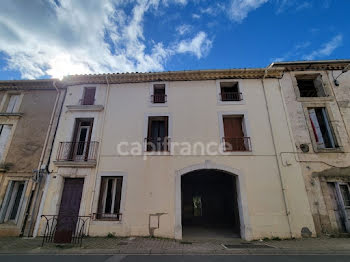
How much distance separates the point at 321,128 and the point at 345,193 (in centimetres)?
301

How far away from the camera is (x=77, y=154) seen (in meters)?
7.98

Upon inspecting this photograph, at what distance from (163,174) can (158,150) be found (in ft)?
3.82

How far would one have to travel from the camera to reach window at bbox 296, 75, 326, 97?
8.55 m

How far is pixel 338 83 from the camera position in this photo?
8.34 m

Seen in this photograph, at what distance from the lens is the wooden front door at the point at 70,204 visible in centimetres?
691

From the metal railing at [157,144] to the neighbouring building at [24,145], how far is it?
16.0 ft

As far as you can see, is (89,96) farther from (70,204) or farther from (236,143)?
(236,143)

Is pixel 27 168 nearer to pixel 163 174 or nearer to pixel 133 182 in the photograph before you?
pixel 133 182

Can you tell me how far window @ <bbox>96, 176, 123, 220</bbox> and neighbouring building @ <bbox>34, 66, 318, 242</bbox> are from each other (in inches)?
1.7

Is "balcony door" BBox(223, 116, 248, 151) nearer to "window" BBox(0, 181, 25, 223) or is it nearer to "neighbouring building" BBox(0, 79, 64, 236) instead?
"neighbouring building" BBox(0, 79, 64, 236)

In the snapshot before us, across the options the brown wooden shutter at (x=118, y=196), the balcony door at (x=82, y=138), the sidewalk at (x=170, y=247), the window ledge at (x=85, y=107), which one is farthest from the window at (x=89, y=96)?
the sidewalk at (x=170, y=247)

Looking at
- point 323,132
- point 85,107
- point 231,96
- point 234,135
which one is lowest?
point 234,135

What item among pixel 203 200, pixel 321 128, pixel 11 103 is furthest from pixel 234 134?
pixel 11 103

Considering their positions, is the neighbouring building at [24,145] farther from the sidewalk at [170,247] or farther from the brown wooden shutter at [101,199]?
the brown wooden shutter at [101,199]
